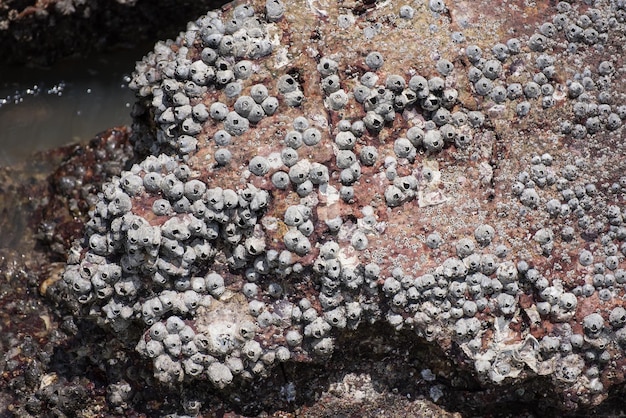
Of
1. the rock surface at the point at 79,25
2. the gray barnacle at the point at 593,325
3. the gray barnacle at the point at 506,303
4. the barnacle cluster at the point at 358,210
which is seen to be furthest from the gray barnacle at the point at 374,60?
the rock surface at the point at 79,25

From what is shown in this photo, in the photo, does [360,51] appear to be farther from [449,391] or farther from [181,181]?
[449,391]

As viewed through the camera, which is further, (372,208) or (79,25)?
(79,25)

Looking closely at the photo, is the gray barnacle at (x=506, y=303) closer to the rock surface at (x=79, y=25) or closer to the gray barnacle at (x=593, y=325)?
the gray barnacle at (x=593, y=325)

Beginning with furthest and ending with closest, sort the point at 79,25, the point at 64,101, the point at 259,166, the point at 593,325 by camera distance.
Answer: the point at 64,101 < the point at 79,25 < the point at 593,325 < the point at 259,166

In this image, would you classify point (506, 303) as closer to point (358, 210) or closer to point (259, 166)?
point (358, 210)

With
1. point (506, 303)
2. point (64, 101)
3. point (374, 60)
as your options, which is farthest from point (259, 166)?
point (64, 101)

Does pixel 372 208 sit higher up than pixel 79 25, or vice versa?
pixel 79 25
